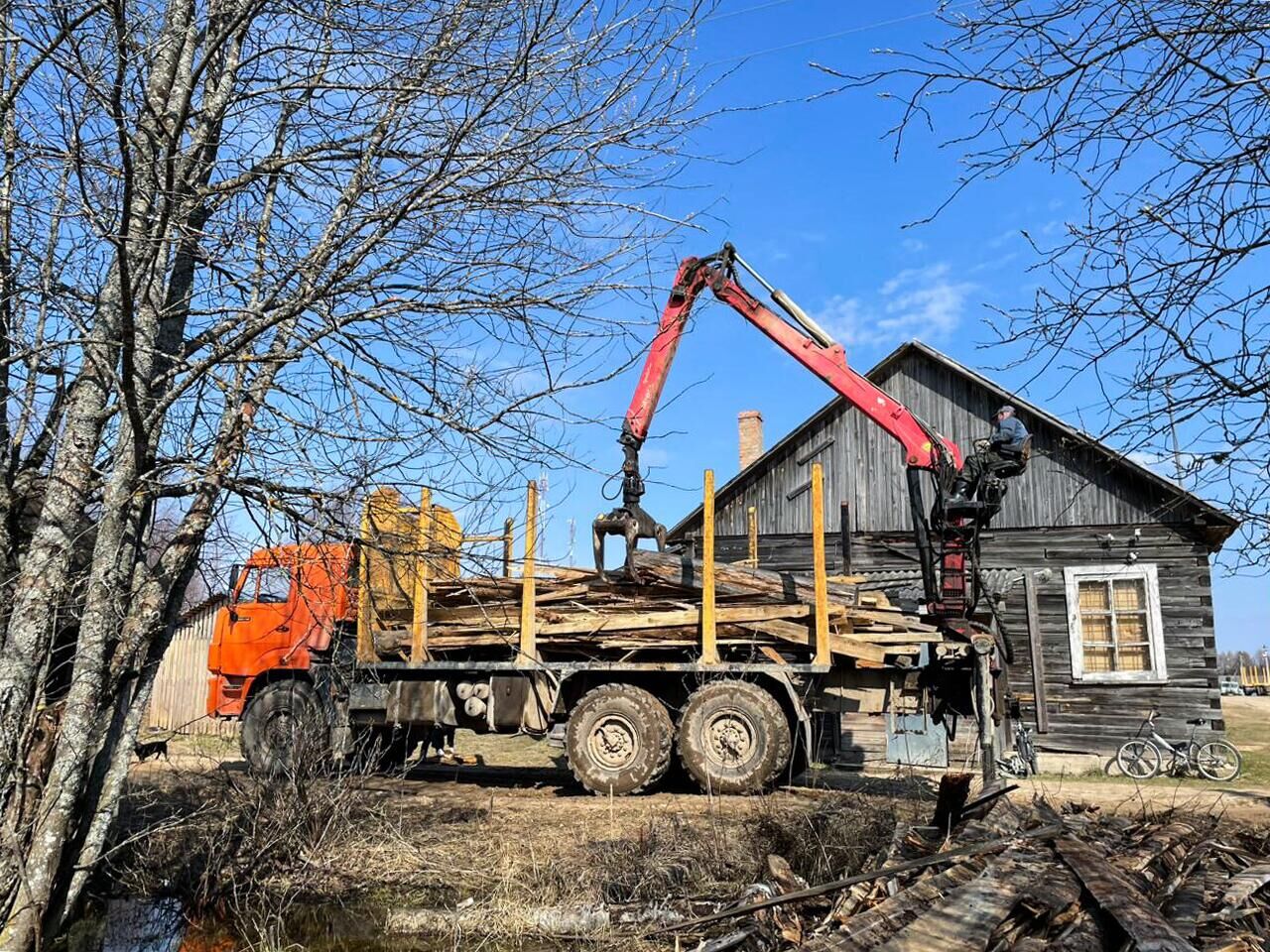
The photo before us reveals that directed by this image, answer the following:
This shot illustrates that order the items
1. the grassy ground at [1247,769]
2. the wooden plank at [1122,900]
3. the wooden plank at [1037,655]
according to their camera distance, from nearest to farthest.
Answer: the wooden plank at [1122,900]
the grassy ground at [1247,769]
the wooden plank at [1037,655]

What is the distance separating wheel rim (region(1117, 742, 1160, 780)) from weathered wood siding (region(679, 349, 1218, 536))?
11.9 ft

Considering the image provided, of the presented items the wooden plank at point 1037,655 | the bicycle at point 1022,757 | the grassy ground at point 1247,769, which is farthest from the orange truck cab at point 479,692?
the wooden plank at point 1037,655

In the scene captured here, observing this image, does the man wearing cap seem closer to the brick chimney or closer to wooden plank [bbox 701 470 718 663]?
wooden plank [bbox 701 470 718 663]

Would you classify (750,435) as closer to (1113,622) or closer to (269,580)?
(1113,622)

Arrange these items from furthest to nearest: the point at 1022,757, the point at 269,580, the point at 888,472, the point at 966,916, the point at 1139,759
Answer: the point at 888,472 → the point at 1139,759 → the point at 1022,757 → the point at 269,580 → the point at 966,916

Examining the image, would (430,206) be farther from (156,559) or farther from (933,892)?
(933,892)

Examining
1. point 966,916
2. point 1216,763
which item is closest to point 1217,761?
point 1216,763

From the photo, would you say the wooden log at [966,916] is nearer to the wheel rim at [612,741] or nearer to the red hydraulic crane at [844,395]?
the wheel rim at [612,741]

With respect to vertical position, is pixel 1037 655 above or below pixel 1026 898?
above

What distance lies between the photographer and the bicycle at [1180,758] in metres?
14.2

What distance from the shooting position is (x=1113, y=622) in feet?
51.9

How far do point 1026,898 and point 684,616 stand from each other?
5.87 m

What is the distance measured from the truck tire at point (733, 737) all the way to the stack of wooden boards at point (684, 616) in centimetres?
59

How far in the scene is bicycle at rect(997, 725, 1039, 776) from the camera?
13.4 metres
